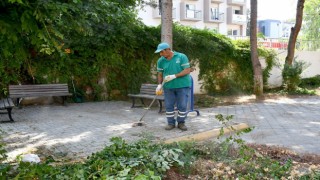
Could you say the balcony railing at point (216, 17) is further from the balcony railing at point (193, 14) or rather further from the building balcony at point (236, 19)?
the balcony railing at point (193, 14)

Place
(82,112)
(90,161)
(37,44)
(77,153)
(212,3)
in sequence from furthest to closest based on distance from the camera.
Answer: (212,3)
(82,112)
(77,153)
(90,161)
(37,44)

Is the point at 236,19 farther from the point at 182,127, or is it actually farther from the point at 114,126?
the point at 182,127

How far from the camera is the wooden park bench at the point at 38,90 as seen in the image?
9969 mm

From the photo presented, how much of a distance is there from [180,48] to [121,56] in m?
2.46

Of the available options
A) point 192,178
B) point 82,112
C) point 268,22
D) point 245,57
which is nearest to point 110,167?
point 192,178

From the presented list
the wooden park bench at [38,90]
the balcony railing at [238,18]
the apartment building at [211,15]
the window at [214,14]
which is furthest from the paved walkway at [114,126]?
the balcony railing at [238,18]

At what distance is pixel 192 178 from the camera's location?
365 centimetres

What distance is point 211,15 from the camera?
41188 millimetres

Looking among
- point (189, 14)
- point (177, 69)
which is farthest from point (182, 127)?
point (189, 14)

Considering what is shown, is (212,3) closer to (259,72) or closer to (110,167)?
(259,72)

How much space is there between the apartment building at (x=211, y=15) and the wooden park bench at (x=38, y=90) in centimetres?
2525

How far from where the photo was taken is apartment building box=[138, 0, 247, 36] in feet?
124

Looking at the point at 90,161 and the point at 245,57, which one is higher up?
the point at 245,57

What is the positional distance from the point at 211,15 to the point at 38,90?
3362 cm
